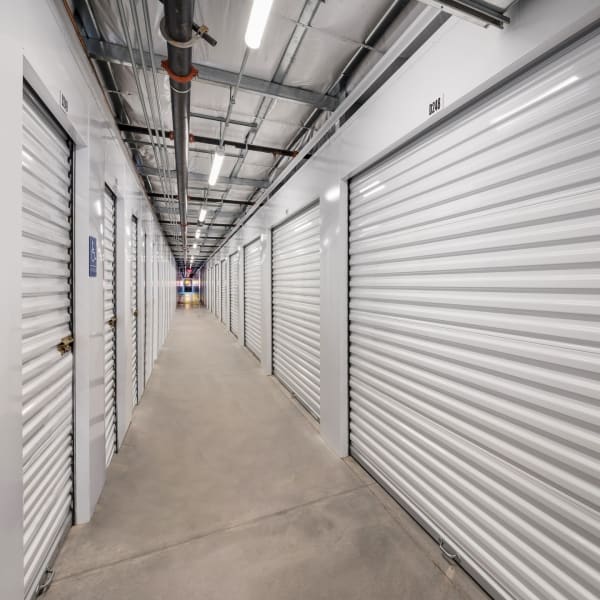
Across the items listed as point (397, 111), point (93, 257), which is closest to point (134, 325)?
point (93, 257)

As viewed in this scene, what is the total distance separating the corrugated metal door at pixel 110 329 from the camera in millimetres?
2764

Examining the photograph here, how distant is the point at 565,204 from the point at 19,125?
7.63ft

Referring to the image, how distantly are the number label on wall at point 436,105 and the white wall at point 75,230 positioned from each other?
2057mm

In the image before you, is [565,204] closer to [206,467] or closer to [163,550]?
[163,550]

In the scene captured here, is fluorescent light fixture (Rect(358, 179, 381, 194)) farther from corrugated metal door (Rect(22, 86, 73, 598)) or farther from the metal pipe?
corrugated metal door (Rect(22, 86, 73, 598))

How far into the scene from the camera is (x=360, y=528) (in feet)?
6.70

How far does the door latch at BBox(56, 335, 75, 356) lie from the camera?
6.00 feet

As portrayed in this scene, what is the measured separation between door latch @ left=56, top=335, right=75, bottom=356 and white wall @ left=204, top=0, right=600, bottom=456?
85.3 inches

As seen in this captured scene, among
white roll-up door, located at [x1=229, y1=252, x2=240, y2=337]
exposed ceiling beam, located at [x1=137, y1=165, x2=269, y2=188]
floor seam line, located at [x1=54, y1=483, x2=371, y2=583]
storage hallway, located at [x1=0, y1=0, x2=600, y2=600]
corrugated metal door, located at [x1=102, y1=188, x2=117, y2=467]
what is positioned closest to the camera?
storage hallway, located at [x1=0, y1=0, x2=600, y2=600]

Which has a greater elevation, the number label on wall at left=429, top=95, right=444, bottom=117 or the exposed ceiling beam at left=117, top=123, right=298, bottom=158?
the exposed ceiling beam at left=117, top=123, right=298, bottom=158

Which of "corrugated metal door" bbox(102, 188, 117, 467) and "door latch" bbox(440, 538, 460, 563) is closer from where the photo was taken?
"door latch" bbox(440, 538, 460, 563)

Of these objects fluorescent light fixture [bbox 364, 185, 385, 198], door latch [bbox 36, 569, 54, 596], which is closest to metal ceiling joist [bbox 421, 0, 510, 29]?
fluorescent light fixture [bbox 364, 185, 385, 198]

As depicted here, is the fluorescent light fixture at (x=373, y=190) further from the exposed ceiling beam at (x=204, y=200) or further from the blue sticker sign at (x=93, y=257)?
the exposed ceiling beam at (x=204, y=200)

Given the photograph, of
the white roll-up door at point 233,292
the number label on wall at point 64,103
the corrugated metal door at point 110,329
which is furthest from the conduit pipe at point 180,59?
the white roll-up door at point 233,292
